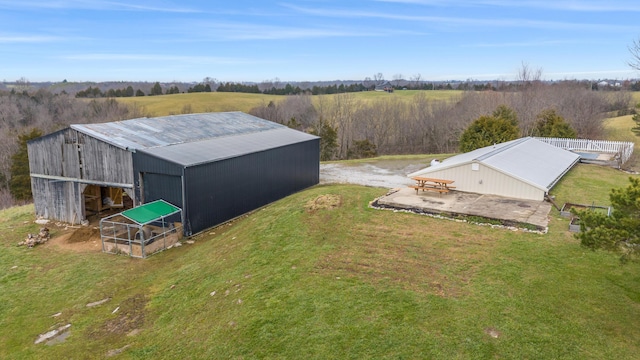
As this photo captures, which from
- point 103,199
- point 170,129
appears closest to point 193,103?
point 103,199

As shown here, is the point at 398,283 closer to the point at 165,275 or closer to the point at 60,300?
the point at 165,275

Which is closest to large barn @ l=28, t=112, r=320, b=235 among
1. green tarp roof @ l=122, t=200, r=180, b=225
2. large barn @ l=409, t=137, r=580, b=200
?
green tarp roof @ l=122, t=200, r=180, b=225

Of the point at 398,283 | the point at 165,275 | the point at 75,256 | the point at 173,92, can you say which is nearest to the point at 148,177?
the point at 75,256

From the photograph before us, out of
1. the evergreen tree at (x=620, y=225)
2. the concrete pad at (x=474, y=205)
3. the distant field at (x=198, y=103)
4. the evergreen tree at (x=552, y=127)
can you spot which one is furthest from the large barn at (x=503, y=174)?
the distant field at (x=198, y=103)

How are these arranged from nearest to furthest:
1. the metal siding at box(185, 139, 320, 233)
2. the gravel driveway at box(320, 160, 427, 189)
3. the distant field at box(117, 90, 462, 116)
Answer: the metal siding at box(185, 139, 320, 233) → the gravel driveway at box(320, 160, 427, 189) → the distant field at box(117, 90, 462, 116)

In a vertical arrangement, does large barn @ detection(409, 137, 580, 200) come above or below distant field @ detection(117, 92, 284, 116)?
below

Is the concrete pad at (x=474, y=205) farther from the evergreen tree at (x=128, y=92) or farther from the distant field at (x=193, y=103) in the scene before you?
the evergreen tree at (x=128, y=92)

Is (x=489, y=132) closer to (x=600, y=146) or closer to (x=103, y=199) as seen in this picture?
(x=600, y=146)

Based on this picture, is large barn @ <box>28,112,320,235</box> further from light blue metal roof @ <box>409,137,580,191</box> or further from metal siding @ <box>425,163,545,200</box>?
metal siding @ <box>425,163,545,200</box>
